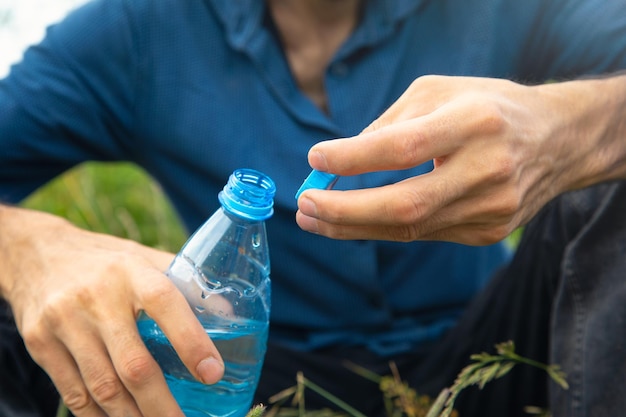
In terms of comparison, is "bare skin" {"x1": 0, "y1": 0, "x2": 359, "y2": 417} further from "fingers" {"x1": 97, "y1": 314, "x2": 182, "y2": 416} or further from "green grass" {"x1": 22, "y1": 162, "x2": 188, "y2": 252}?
"green grass" {"x1": 22, "y1": 162, "x2": 188, "y2": 252}

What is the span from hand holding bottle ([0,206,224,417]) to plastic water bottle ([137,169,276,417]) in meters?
0.06

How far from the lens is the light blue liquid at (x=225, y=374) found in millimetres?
1114

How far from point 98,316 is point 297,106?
2.58 feet

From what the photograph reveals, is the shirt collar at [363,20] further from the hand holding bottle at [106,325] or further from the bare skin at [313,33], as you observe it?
the hand holding bottle at [106,325]

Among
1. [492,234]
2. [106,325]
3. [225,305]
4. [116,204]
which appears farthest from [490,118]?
[116,204]

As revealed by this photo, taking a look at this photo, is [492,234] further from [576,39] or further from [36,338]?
[576,39]

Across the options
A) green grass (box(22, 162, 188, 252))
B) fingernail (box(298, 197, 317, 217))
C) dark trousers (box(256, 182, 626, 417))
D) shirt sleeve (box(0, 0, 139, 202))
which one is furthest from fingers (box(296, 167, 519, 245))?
green grass (box(22, 162, 188, 252))

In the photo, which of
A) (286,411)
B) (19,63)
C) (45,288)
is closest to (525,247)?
(286,411)

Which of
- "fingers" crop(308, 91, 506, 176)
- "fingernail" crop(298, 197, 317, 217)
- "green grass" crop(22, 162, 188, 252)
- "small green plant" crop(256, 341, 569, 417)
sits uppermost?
"fingers" crop(308, 91, 506, 176)

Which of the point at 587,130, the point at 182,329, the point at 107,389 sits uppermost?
the point at 587,130

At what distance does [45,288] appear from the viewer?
1153mm

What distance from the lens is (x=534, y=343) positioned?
1.48 metres

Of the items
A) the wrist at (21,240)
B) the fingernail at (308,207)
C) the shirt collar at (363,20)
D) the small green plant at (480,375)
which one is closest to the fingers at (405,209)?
the fingernail at (308,207)

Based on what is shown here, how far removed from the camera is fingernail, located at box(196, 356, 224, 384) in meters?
0.99
